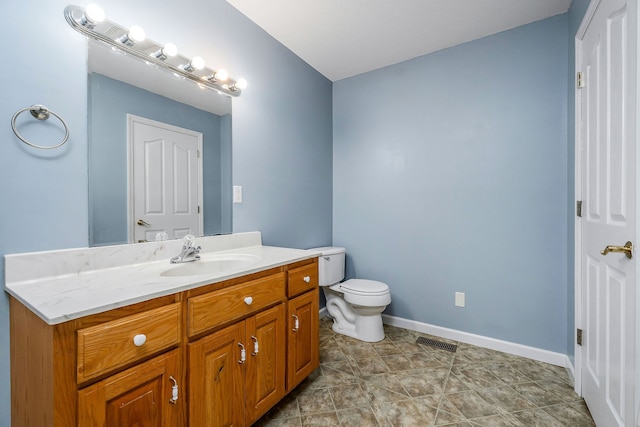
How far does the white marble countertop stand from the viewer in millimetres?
804

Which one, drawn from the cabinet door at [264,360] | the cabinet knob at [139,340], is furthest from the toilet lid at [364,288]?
the cabinet knob at [139,340]

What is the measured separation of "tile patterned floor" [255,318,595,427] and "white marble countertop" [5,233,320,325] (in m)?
0.84

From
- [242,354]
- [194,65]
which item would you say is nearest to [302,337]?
[242,354]

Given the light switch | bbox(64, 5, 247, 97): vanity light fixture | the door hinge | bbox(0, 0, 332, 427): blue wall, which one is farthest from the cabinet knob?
the door hinge

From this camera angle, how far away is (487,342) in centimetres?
222

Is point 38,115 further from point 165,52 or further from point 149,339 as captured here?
point 149,339

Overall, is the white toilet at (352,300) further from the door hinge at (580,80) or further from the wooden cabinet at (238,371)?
the door hinge at (580,80)

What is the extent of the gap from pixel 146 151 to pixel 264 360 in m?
1.21

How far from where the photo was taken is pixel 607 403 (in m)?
1.25

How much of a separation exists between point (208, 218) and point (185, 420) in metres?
1.05

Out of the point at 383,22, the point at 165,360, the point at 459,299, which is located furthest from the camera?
the point at 459,299

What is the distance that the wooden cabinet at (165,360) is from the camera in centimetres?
77

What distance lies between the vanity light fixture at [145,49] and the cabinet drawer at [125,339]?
124 cm

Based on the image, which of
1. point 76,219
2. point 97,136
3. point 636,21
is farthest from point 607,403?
point 97,136
